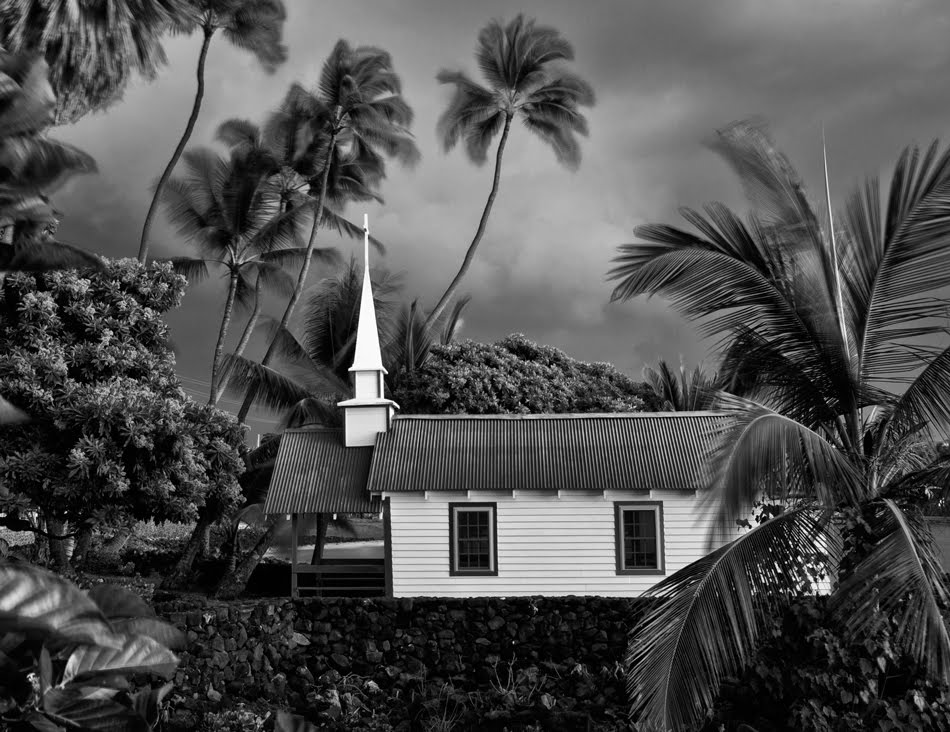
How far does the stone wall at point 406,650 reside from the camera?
11047 millimetres

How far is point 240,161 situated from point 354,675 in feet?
74.5

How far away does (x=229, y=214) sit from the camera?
30484mm

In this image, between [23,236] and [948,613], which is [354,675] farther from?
[23,236]

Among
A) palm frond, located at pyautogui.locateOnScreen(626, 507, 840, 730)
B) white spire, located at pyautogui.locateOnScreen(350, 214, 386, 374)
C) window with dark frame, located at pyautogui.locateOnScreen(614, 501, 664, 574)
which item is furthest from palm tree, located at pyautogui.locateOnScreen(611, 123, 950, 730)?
white spire, located at pyautogui.locateOnScreen(350, 214, 386, 374)

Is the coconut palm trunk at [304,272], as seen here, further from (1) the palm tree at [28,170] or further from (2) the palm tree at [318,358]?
(1) the palm tree at [28,170]

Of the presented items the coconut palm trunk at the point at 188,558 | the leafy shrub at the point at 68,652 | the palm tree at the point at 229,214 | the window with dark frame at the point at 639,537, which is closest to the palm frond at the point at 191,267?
the palm tree at the point at 229,214

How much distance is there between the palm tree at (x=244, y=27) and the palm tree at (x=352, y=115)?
1781 mm

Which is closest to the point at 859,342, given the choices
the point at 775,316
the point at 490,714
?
the point at 775,316

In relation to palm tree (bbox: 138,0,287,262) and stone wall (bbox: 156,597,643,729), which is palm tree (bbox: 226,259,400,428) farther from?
stone wall (bbox: 156,597,643,729)

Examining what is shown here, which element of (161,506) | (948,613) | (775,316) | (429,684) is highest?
(775,316)

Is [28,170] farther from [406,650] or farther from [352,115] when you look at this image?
[352,115]

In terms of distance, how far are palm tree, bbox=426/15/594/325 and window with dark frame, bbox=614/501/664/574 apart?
16909mm

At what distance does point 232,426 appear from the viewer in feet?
69.6

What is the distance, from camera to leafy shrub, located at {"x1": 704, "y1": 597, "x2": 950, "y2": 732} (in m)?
8.01
